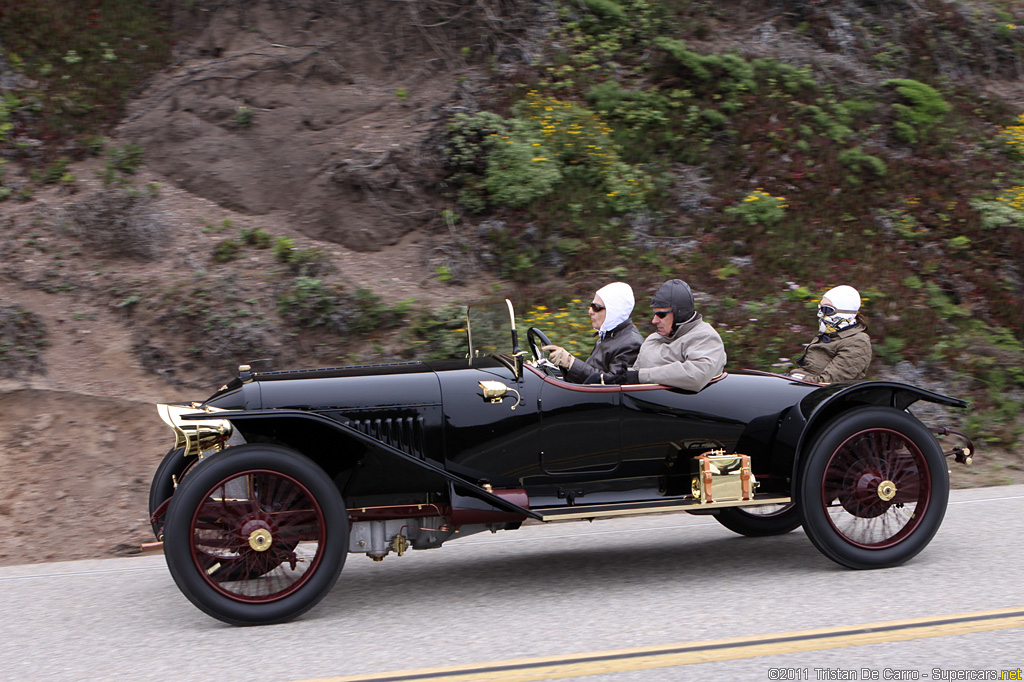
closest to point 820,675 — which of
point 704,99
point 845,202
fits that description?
point 845,202

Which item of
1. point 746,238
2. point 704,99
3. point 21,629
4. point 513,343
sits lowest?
point 21,629

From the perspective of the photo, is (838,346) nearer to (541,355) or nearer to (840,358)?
(840,358)

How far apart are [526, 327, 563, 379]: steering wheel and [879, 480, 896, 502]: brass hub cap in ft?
5.75

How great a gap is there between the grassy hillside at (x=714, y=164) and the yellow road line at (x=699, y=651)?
482 cm

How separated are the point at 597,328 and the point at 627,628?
1.89 metres

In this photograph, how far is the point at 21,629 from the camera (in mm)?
4395

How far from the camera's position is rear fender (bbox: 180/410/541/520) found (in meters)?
4.49

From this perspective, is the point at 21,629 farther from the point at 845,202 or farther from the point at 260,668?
the point at 845,202

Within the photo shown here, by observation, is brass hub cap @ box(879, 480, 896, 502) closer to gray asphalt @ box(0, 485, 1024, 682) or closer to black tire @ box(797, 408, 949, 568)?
black tire @ box(797, 408, 949, 568)

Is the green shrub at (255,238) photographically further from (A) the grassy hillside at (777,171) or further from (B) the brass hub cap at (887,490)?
(B) the brass hub cap at (887,490)

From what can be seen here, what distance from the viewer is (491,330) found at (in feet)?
17.3

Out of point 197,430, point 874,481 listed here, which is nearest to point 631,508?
point 874,481

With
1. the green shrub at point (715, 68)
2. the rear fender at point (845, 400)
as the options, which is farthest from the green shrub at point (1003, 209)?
the rear fender at point (845, 400)

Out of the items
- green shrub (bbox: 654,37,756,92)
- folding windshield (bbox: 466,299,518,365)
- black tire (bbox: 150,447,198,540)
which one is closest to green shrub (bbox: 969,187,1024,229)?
green shrub (bbox: 654,37,756,92)
